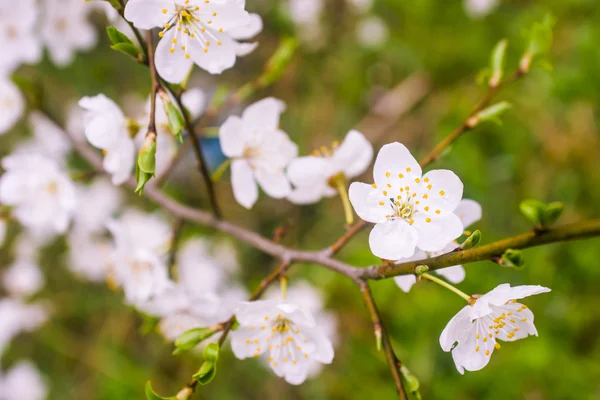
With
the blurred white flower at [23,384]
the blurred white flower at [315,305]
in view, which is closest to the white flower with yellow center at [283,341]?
the blurred white flower at [315,305]

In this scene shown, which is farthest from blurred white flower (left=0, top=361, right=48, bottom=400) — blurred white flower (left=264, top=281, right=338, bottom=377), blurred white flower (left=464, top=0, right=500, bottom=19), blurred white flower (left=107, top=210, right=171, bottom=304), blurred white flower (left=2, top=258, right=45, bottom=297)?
blurred white flower (left=464, top=0, right=500, bottom=19)

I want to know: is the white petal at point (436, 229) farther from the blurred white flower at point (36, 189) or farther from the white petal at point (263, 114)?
the blurred white flower at point (36, 189)

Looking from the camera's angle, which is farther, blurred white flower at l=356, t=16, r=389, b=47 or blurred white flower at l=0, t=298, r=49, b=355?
blurred white flower at l=356, t=16, r=389, b=47

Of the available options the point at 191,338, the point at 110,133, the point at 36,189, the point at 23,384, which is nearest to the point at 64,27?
the point at 36,189

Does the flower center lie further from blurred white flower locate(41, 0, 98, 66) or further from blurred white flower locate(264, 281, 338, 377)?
blurred white flower locate(264, 281, 338, 377)

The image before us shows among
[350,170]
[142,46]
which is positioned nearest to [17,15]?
[142,46]

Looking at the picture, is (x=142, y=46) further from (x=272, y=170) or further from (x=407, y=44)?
(x=407, y=44)
